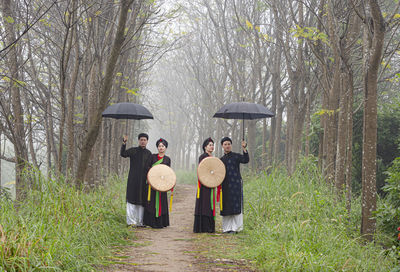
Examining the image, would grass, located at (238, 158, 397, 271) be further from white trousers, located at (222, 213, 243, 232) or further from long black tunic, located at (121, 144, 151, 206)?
long black tunic, located at (121, 144, 151, 206)

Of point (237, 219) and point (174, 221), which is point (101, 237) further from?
point (174, 221)

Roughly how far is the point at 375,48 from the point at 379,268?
105 inches

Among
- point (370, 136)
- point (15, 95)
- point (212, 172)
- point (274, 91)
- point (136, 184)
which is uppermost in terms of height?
point (274, 91)

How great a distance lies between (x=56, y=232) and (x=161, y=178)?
3194 mm

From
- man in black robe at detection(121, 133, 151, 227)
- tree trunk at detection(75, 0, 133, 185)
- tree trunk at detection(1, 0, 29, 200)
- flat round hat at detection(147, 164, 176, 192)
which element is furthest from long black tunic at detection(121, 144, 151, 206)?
tree trunk at detection(1, 0, 29, 200)

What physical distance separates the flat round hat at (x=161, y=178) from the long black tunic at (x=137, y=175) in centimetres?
30

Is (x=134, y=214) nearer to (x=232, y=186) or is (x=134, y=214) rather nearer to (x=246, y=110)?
(x=232, y=186)

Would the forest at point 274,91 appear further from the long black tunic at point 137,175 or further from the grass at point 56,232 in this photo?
the long black tunic at point 137,175

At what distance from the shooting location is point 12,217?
13.7ft

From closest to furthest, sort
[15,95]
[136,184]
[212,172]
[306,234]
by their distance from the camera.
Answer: [306,234], [212,172], [136,184], [15,95]

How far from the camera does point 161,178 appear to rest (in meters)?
7.28

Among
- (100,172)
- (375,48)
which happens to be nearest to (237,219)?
(375,48)

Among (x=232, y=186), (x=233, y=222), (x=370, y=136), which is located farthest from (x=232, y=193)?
(x=370, y=136)

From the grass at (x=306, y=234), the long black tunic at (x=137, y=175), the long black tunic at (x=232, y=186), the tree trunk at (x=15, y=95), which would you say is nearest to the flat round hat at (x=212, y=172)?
the long black tunic at (x=232, y=186)
